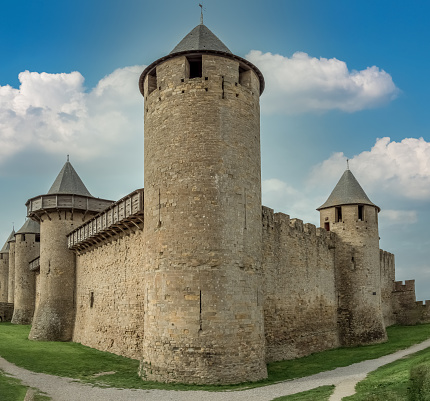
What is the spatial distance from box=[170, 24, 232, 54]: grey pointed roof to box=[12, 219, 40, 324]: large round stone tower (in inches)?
1199

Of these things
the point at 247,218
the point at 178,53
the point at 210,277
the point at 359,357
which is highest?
the point at 178,53

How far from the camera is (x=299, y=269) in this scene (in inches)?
939

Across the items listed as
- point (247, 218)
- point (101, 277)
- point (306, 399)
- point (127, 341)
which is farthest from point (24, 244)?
point (306, 399)

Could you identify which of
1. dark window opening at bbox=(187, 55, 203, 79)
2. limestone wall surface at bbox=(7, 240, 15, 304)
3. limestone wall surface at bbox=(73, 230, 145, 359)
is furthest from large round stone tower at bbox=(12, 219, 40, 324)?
dark window opening at bbox=(187, 55, 203, 79)

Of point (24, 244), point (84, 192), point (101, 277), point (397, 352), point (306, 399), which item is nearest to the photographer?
point (306, 399)

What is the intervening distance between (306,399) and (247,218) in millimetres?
6762

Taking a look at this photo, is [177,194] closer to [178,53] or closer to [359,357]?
[178,53]

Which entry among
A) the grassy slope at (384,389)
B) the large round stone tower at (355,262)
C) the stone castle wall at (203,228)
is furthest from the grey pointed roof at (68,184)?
the grassy slope at (384,389)

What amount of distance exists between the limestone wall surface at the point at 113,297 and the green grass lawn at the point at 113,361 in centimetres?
73

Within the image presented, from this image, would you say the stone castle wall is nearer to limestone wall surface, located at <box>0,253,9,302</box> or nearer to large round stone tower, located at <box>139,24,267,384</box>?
large round stone tower, located at <box>139,24,267,384</box>

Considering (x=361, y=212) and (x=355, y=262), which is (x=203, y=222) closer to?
(x=355, y=262)

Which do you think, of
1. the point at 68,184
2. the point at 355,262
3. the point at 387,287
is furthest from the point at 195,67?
the point at 387,287

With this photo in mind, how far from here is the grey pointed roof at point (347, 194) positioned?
94.0 feet

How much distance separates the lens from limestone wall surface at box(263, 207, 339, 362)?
69.6 ft
